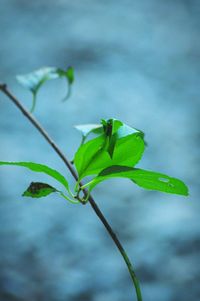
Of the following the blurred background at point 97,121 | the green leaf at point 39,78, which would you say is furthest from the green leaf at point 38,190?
the blurred background at point 97,121

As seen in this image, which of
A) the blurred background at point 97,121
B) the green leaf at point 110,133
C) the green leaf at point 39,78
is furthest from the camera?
the blurred background at point 97,121

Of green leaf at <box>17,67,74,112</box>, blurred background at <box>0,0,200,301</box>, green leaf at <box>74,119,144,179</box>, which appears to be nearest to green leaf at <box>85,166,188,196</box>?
green leaf at <box>74,119,144,179</box>

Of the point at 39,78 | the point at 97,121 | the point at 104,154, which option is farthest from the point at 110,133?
the point at 97,121

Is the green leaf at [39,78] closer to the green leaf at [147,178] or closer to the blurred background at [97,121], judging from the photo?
the green leaf at [147,178]

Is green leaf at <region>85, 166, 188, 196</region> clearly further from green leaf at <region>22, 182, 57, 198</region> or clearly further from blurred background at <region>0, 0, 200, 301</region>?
blurred background at <region>0, 0, 200, 301</region>

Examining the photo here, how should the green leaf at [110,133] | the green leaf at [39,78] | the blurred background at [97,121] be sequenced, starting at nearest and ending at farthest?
the green leaf at [110,133] < the green leaf at [39,78] < the blurred background at [97,121]

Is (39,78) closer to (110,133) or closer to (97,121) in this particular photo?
(110,133)

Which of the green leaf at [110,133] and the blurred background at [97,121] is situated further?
the blurred background at [97,121]

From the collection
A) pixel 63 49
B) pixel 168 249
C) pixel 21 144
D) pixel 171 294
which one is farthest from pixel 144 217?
pixel 63 49
